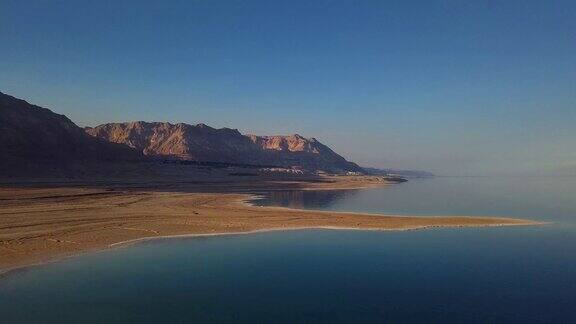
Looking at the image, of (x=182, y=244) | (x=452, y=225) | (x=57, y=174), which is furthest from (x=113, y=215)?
(x=57, y=174)

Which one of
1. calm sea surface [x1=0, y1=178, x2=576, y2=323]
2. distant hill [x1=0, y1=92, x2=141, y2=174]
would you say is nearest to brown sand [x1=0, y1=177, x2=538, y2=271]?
calm sea surface [x1=0, y1=178, x2=576, y2=323]

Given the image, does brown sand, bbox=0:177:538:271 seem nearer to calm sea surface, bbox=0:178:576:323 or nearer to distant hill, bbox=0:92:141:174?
calm sea surface, bbox=0:178:576:323

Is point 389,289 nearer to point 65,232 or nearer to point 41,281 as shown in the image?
point 41,281

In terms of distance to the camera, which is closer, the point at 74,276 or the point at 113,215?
the point at 74,276

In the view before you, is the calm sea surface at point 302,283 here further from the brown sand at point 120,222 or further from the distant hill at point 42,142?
the distant hill at point 42,142

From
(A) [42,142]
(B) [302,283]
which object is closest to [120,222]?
(B) [302,283]

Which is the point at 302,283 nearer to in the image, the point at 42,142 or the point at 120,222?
the point at 120,222

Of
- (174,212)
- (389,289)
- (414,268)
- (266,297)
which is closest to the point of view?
(266,297)
